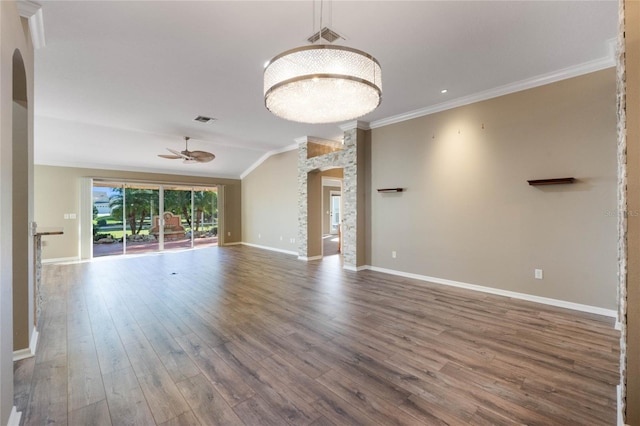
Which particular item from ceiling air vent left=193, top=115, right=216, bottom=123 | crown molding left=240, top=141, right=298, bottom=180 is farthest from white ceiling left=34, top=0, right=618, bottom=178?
crown molding left=240, top=141, right=298, bottom=180

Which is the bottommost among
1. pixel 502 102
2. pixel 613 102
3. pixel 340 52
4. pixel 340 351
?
pixel 340 351

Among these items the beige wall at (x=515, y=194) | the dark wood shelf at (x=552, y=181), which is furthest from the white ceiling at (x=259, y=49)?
the dark wood shelf at (x=552, y=181)

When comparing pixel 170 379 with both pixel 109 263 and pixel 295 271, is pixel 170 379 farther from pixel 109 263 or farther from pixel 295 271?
pixel 109 263

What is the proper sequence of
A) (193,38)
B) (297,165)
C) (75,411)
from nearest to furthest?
(75,411) < (193,38) < (297,165)

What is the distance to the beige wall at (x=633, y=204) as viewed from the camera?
57.1 inches

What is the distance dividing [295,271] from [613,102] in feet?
17.6

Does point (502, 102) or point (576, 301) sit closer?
point (576, 301)

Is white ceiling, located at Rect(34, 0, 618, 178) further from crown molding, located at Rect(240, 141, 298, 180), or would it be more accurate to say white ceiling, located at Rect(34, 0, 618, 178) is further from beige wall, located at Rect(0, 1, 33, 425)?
crown molding, located at Rect(240, 141, 298, 180)

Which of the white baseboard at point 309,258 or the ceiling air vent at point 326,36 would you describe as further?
the white baseboard at point 309,258

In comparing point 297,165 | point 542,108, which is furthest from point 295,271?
point 542,108

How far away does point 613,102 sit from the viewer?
→ 322 centimetres

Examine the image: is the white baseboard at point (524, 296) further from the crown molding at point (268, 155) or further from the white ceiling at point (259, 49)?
the crown molding at point (268, 155)

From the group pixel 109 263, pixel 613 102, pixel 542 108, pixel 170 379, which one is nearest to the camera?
pixel 170 379

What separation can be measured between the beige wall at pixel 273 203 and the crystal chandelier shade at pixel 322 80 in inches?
217
